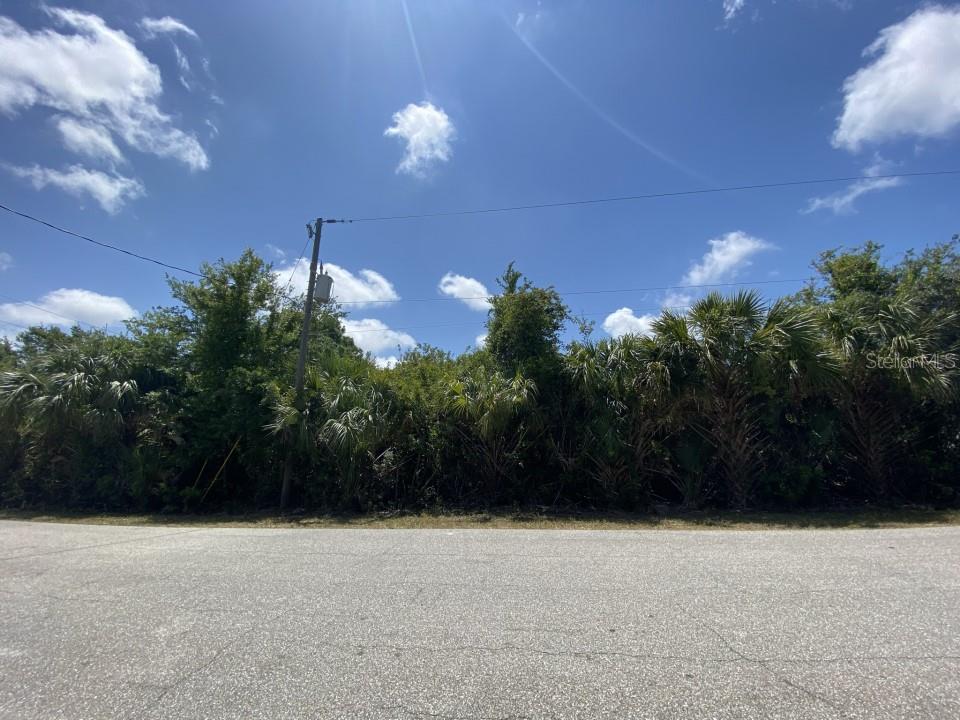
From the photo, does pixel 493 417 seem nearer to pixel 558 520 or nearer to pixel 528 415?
pixel 528 415

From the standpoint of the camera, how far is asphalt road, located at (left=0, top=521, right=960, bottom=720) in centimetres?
269

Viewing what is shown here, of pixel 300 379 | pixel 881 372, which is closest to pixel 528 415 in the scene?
pixel 300 379

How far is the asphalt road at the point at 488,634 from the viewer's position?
2.69m

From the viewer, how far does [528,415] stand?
34.4ft

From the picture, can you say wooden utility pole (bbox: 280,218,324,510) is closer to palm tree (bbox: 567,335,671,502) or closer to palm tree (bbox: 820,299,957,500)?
palm tree (bbox: 567,335,671,502)

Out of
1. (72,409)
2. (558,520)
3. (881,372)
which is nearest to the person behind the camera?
(558,520)

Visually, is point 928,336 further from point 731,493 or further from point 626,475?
point 626,475

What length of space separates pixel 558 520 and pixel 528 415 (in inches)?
86.8

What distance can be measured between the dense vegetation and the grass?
0.66m

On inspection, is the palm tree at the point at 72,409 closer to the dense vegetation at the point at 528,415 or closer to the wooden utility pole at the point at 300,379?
the dense vegetation at the point at 528,415

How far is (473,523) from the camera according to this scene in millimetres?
9219

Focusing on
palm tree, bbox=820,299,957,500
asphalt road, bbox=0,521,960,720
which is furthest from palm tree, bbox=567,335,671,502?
asphalt road, bbox=0,521,960,720

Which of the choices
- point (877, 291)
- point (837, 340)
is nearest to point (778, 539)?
point (837, 340)

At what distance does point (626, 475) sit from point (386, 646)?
7821 millimetres
